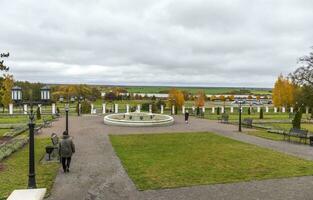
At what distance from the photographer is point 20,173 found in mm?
11625

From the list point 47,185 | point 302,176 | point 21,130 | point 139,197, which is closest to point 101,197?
point 139,197

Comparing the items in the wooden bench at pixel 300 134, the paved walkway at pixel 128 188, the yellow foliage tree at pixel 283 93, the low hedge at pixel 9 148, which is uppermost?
the yellow foliage tree at pixel 283 93

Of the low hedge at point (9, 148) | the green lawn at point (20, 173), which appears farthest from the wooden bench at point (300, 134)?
the low hedge at point (9, 148)

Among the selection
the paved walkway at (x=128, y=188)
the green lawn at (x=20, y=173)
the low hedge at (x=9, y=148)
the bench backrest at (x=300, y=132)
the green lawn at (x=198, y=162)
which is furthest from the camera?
the bench backrest at (x=300, y=132)

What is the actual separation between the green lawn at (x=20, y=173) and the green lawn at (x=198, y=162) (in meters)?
2.74

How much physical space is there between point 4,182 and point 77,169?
8.82 ft

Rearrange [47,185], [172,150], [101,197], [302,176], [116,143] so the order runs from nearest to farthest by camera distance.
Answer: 1. [101,197]
2. [47,185]
3. [302,176]
4. [172,150]
5. [116,143]

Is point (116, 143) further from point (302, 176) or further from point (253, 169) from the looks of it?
point (302, 176)

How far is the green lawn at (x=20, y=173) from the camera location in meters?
10.0

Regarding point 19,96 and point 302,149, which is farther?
point 302,149

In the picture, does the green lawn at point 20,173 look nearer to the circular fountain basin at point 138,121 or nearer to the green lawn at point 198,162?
the green lawn at point 198,162

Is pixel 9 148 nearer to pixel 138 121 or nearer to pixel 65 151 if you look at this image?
pixel 65 151

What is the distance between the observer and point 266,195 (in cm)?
935

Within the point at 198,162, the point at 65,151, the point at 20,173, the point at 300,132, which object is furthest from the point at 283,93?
the point at 20,173
